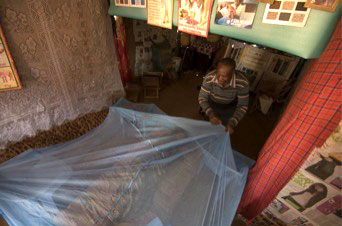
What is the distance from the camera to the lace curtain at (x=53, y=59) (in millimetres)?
1143

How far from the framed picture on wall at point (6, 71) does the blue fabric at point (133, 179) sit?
0.52m

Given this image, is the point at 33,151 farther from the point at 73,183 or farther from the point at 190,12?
the point at 190,12

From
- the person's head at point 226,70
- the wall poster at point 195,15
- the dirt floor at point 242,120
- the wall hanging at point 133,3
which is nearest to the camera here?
the wall poster at point 195,15

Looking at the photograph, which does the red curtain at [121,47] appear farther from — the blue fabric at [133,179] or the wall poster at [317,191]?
the wall poster at [317,191]

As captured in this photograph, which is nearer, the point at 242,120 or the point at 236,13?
the point at 236,13

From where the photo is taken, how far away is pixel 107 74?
6.06 ft

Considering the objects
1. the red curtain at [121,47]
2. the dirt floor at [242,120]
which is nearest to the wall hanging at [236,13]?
the dirt floor at [242,120]

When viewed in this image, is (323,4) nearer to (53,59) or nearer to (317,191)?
(317,191)

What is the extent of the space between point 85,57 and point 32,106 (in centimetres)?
65

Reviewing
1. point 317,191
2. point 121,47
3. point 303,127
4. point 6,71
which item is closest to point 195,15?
point 303,127

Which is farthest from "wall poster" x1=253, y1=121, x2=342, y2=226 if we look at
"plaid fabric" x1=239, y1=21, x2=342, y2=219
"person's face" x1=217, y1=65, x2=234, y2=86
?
"person's face" x1=217, y1=65, x2=234, y2=86

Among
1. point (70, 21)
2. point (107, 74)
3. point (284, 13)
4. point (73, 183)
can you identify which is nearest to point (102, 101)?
point (107, 74)

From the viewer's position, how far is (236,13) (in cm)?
86

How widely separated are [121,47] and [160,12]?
1262 millimetres
